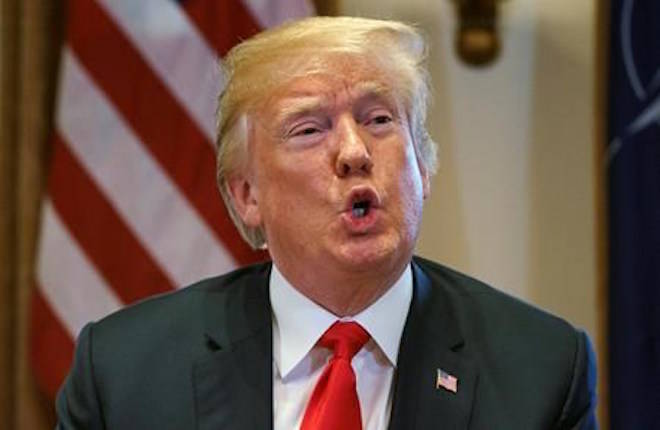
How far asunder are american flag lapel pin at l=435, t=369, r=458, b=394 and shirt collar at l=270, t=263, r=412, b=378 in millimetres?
73

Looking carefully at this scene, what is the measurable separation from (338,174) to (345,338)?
26 centimetres

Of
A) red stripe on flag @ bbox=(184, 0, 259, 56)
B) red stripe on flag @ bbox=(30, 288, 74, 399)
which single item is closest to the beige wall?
red stripe on flag @ bbox=(184, 0, 259, 56)

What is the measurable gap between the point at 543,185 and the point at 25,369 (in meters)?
1.56

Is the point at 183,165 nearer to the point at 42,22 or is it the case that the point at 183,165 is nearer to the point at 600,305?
the point at 42,22

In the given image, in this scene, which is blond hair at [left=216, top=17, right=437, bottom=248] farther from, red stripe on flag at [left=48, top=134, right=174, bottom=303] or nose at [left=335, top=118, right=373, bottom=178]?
red stripe on flag at [left=48, top=134, right=174, bottom=303]

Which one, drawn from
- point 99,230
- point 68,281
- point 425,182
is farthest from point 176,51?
point 425,182

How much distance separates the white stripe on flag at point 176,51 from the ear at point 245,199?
1.42 m

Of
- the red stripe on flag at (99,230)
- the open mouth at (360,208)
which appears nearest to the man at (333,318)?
the open mouth at (360,208)

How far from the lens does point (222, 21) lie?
350 cm

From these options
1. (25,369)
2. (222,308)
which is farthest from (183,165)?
(222,308)

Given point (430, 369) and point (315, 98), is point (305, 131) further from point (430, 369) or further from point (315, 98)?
point (430, 369)

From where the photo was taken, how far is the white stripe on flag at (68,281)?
3604mm

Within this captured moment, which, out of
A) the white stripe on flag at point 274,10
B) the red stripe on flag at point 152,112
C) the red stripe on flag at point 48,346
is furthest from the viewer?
the red stripe on flag at point 48,346

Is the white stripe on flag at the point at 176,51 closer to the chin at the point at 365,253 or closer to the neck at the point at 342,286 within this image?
the neck at the point at 342,286
